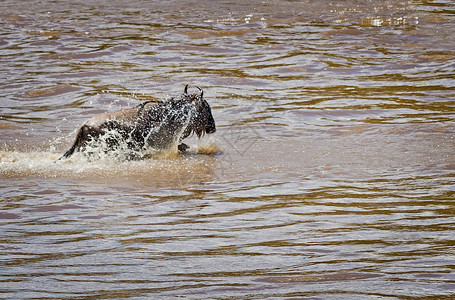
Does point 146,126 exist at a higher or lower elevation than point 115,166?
higher

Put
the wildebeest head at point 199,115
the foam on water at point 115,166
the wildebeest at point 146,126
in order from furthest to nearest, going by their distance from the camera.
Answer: the wildebeest head at point 199,115 → the wildebeest at point 146,126 → the foam on water at point 115,166

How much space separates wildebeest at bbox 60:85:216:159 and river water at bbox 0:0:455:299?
213 mm

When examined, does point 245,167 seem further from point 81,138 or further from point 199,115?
point 81,138

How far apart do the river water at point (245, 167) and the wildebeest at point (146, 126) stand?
0.70 ft

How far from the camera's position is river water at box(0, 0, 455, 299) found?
510cm

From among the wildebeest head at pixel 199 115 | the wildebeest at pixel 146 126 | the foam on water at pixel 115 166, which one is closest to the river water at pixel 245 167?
the foam on water at pixel 115 166

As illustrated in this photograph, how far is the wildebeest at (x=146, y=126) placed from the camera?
8.55 meters

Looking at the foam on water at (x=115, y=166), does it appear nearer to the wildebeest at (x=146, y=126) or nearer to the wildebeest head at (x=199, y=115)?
the wildebeest at (x=146, y=126)

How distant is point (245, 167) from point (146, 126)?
117 cm

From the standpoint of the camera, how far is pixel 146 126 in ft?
28.6

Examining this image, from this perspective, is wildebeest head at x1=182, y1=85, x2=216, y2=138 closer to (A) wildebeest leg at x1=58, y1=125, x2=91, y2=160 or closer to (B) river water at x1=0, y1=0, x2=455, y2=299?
(B) river water at x1=0, y1=0, x2=455, y2=299

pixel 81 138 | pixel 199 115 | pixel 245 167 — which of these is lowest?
pixel 245 167

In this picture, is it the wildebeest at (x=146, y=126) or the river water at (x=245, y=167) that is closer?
the river water at (x=245, y=167)

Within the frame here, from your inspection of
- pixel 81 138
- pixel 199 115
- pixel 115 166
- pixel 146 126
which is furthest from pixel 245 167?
pixel 81 138
